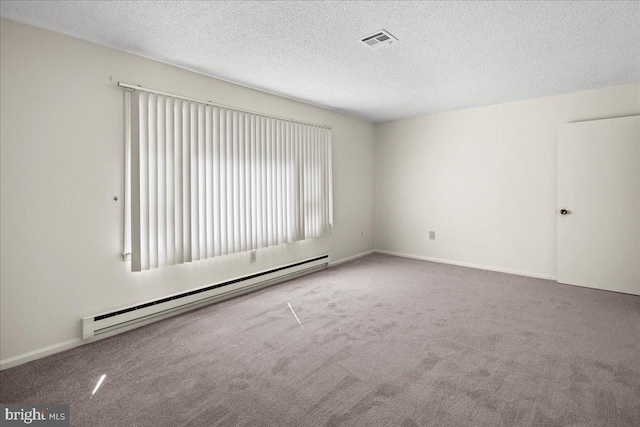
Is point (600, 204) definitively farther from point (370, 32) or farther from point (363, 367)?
point (363, 367)

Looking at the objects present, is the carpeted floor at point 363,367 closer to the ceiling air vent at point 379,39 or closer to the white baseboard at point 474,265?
the white baseboard at point 474,265

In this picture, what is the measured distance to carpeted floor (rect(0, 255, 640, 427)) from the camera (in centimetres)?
183

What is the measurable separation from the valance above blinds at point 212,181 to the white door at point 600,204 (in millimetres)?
3472

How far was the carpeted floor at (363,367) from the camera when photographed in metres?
1.83

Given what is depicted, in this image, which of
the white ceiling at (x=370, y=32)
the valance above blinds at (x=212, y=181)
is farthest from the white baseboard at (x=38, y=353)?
the white ceiling at (x=370, y=32)

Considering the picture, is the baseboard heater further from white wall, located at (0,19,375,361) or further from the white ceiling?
the white ceiling

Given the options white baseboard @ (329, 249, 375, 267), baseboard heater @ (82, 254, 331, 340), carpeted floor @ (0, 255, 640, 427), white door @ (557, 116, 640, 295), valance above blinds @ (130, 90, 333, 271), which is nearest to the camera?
carpeted floor @ (0, 255, 640, 427)

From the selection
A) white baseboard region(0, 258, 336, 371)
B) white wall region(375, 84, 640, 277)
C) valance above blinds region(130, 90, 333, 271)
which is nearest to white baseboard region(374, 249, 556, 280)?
white wall region(375, 84, 640, 277)

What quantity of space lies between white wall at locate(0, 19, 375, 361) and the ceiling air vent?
77.1 inches

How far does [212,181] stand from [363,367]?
7.99ft

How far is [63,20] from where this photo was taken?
2.38 m

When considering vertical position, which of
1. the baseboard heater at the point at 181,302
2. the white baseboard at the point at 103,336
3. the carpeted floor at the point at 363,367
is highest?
the baseboard heater at the point at 181,302

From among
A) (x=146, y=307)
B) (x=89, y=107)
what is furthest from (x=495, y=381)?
(x=89, y=107)

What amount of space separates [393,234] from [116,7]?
521 cm
